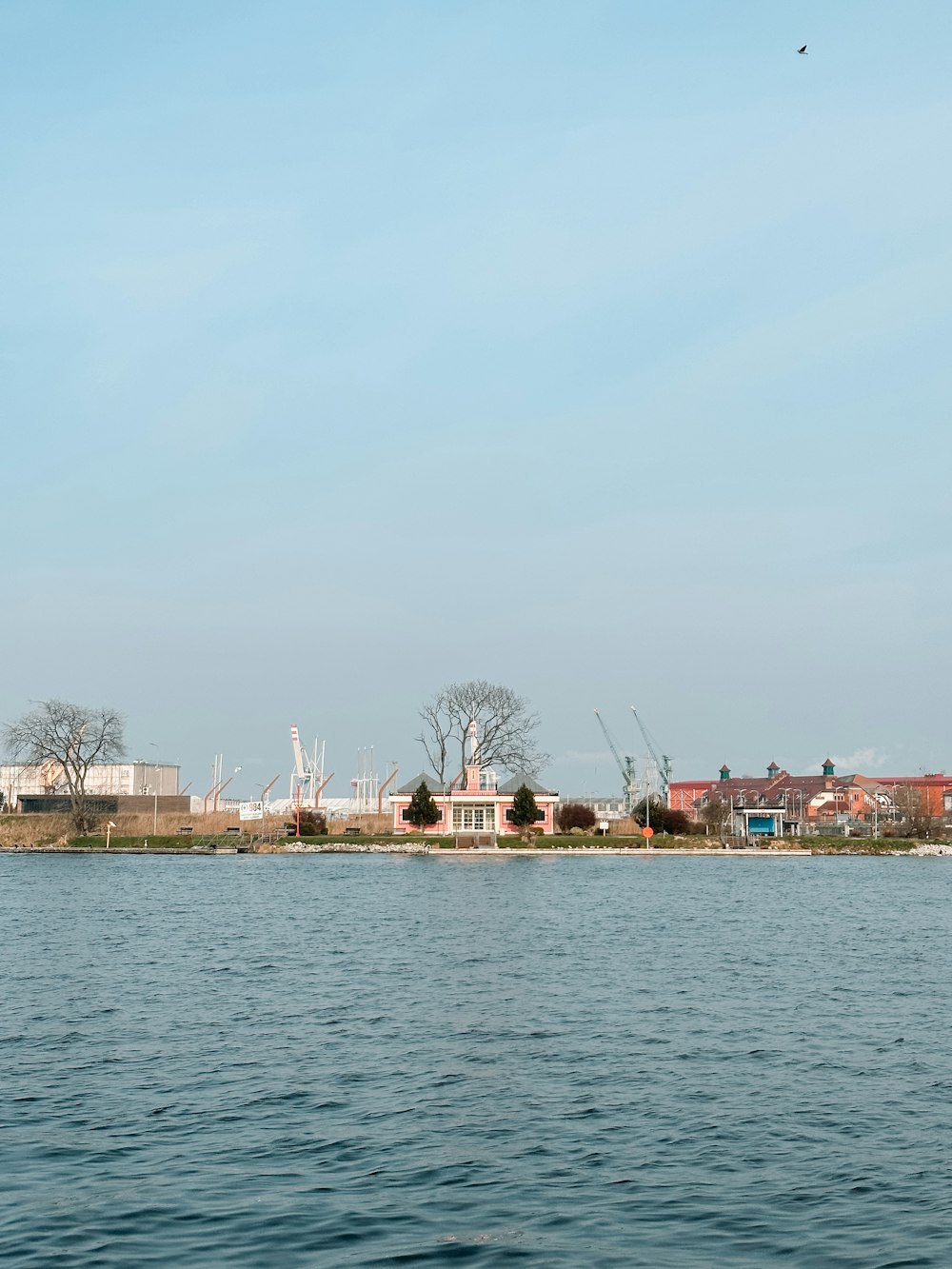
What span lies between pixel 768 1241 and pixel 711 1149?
3865 mm

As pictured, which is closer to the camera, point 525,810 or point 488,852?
point 488,852

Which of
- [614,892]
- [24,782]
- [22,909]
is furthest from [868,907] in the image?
[24,782]

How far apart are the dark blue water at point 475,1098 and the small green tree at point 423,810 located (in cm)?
6992

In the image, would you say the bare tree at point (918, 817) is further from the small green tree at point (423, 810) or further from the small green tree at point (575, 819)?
the small green tree at point (423, 810)

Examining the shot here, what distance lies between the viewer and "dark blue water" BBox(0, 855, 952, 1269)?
15.0m

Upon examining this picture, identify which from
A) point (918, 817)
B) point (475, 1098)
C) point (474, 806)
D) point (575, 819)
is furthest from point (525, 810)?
point (475, 1098)

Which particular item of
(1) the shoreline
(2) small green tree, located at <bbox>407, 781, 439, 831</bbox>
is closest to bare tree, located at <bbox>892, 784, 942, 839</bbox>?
(1) the shoreline

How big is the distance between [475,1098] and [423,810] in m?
97.1

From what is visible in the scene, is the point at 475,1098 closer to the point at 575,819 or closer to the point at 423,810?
the point at 423,810

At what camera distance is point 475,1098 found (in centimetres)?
2172

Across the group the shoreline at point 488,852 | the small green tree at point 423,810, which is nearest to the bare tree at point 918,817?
the shoreline at point 488,852

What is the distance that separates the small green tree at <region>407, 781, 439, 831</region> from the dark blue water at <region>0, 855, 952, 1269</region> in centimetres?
6992

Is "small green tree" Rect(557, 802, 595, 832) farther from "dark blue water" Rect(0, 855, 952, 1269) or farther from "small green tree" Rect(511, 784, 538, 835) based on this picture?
"dark blue water" Rect(0, 855, 952, 1269)

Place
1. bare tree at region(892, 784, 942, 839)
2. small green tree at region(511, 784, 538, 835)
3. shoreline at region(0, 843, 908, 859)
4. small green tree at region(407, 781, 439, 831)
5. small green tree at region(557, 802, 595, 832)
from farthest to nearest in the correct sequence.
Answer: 1. bare tree at region(892, 784, 942, 839)
2. small green tree at region(557, 802, 595, 832)
3. small green tree at region(407, 781, 439, 831)
4. small green tree at region(511, 784, 538, 835)
5. shoreline at region(0, 843, 908, 859)
